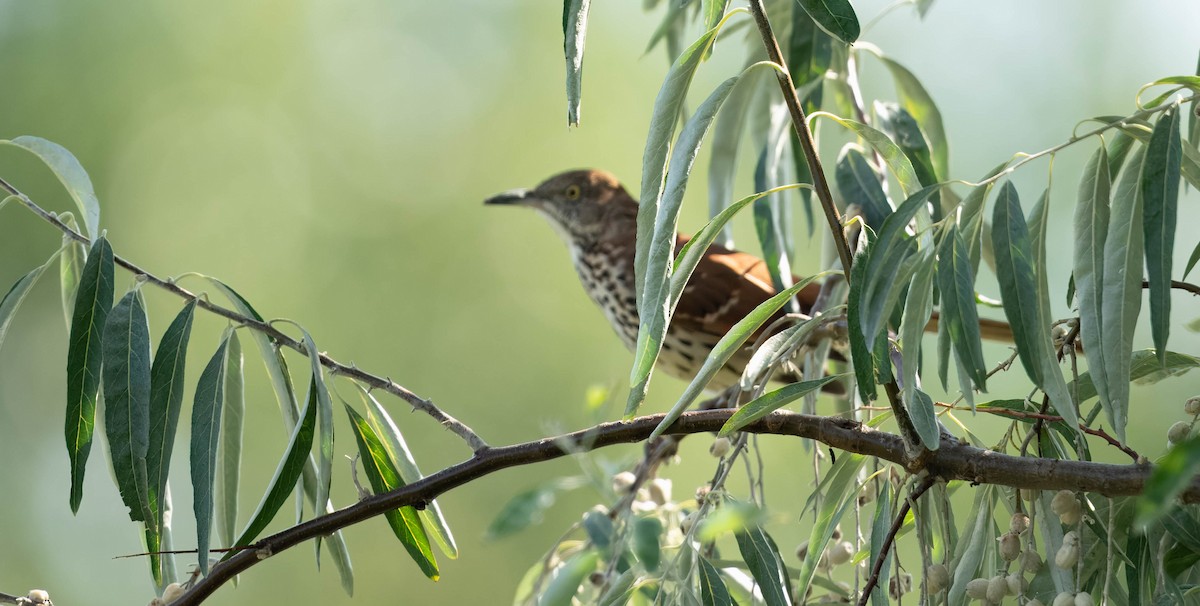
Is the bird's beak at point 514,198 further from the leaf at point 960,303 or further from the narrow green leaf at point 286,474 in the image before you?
the leaf at point 960,303

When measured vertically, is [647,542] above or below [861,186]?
below

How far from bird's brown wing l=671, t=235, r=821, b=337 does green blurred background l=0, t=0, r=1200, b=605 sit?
8.08 ft

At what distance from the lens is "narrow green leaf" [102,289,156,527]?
4.09ft

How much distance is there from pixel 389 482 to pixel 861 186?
1.04 m

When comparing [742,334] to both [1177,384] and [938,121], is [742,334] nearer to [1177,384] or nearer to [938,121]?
[938,121]

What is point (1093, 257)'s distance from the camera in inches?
45.8

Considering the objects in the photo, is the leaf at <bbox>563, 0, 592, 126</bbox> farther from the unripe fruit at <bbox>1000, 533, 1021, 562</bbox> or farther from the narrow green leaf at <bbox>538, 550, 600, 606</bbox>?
the unripe fruit at <bbox>1000, 533, 1021, 562</bbox>

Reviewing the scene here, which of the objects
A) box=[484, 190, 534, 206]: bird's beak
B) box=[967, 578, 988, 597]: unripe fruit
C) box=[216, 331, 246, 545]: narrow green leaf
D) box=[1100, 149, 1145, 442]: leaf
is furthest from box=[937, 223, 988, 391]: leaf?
box=[484, 190, 534, 206]: bird's beak

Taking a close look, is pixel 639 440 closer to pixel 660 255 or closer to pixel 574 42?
pixel 660 255

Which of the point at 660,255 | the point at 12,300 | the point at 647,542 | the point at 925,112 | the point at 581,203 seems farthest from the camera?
the point at 581,203

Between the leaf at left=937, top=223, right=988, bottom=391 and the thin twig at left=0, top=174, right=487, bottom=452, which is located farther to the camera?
the thin twig at left=0, top=174, right=487, bottom=452

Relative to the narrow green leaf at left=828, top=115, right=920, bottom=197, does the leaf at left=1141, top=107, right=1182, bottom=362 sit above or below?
below

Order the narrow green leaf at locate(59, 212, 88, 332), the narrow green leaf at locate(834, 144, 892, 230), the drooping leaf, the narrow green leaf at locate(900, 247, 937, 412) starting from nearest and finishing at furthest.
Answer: the drooping leaf
the narrow green leaf at locate(900, 247, 937, 412)
the narrow green leaf at locate(59, 212, 88, 332)
the narrow green leaf at locate(834, 144, 892, 230)

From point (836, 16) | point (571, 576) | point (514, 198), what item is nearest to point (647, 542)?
point (571, 576)
